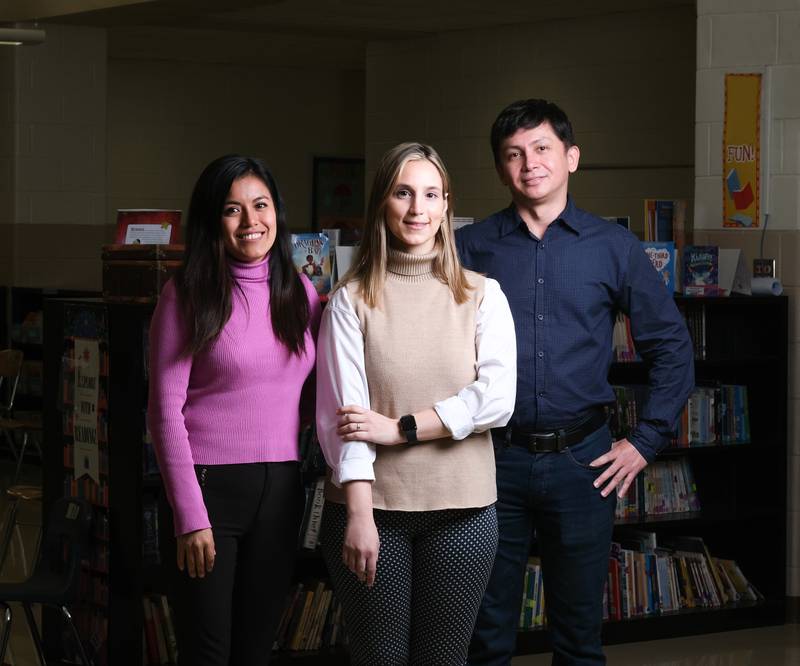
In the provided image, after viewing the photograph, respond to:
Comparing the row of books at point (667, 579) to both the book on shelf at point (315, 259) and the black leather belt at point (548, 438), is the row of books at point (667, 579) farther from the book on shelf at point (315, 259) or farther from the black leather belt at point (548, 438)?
the black leather belt at point (548, 438)

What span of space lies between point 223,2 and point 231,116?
3881 mm

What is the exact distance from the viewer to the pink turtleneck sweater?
2561 millimetres

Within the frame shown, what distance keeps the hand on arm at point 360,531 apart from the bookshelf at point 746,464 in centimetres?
281

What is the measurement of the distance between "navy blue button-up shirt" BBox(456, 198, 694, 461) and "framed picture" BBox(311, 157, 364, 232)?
8983 mm

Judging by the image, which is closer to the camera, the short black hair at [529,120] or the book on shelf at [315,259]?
the short black hair at [529,120]

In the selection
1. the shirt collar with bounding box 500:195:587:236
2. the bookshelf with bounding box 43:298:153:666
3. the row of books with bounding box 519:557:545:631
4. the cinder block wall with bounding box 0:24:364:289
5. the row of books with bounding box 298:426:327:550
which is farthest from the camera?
the cinder block wall with bounding box 0:24:364:289

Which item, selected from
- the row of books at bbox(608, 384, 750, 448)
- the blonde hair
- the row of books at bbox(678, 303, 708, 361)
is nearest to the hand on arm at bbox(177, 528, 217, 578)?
the blonde hair

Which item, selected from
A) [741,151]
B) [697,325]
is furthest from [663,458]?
[741,151]

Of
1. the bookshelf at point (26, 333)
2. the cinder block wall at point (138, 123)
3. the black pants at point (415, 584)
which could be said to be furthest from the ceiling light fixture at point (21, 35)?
the black pants at point (415, 584)

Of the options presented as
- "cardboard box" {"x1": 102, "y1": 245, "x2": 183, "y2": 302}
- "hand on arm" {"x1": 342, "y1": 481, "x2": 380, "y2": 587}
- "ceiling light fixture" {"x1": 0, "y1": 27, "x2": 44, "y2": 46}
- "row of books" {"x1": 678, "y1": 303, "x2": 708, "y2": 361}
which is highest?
"ceiling light fixture" {"x1": 0, "y1": 27, "x2": 44, "y2": 46}

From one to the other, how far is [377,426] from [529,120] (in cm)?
93

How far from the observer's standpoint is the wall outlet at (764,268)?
5184mm

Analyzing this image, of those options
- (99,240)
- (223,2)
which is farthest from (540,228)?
(99,240)

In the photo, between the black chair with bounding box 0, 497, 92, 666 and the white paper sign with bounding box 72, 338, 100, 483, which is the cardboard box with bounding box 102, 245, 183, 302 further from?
the black chair with bounding box 0, 497, 92, 666
